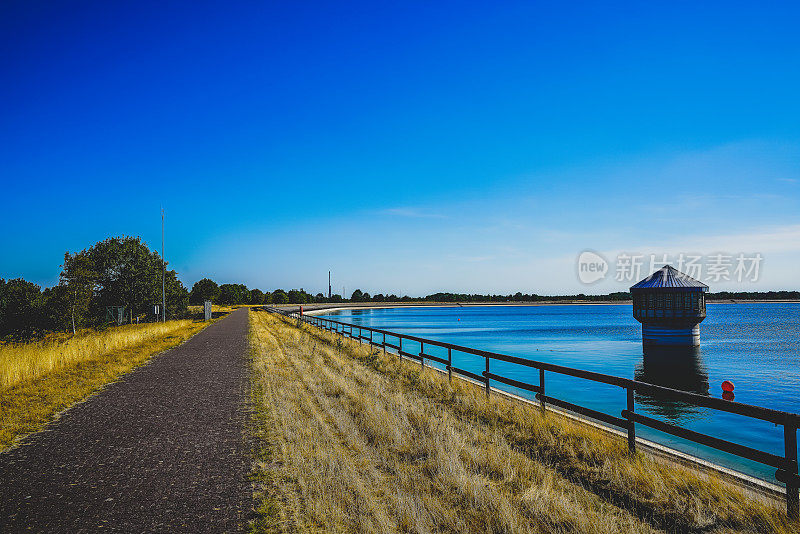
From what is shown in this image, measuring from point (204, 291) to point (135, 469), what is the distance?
173096mm

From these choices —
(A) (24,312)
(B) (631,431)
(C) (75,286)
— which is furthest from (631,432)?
(A) (24,312)

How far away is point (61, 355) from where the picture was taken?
18.1 metres

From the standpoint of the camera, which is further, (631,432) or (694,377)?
(694,377)

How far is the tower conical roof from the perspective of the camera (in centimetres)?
3500

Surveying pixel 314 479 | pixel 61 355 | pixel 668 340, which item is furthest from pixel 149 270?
pixel 314 479

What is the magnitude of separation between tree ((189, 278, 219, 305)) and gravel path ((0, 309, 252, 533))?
542ft

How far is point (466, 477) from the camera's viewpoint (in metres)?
6.43

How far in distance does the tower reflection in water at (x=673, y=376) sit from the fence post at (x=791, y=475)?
1289 cm

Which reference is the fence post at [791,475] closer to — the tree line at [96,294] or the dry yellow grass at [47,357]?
the dry yellow grass at [47,357]

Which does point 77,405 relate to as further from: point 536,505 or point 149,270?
point 149,270

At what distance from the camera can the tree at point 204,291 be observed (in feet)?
549

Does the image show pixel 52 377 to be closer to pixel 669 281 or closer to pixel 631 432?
pixel 631 432

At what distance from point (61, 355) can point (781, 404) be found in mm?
28925

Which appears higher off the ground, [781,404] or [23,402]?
[23,402]
